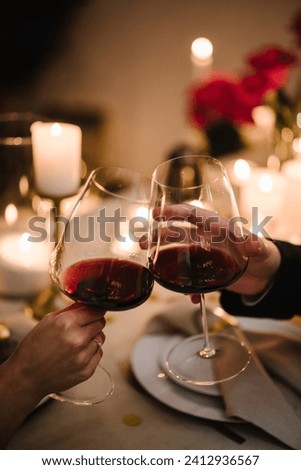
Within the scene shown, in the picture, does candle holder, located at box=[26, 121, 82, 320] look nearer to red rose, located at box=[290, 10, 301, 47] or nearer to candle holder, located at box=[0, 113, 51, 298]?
candle holder, located at box=[0, 113, 51, 298]

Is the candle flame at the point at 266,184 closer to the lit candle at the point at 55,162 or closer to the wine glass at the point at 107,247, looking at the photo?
the lit candle at the point at 55,162

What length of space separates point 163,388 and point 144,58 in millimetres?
2180

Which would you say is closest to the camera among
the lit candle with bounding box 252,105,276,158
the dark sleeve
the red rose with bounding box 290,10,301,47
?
the dark sleeve

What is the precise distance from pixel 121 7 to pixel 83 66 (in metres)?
0.36

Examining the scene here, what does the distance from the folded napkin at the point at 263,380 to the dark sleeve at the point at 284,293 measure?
0.04 m

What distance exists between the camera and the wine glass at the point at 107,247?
0.65 metres

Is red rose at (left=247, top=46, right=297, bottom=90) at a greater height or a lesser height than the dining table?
greater

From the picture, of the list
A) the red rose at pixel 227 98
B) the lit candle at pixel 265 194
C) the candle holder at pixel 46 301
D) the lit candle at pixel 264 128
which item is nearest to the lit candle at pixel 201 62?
the lit candle at pixel 264 128

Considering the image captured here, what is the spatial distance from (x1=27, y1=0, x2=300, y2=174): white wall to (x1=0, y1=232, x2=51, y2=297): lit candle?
5.20 ft

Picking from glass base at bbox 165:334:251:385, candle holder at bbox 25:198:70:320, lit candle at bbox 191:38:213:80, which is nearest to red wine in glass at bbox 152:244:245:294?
glass base at bbox 165:334:251:385

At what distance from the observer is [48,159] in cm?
98

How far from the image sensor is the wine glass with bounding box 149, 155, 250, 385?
0.67 meters

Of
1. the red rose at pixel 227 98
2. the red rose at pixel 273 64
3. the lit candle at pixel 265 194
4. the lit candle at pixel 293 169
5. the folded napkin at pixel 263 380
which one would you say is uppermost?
the red rose at pixel 273 64

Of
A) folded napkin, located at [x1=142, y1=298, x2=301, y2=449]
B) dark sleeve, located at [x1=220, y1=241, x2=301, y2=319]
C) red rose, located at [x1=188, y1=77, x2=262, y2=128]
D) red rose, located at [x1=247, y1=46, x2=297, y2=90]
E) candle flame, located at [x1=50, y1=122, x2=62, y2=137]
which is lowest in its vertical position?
folded napkin, located at [x1=142, y1=298, x2=301, y2=449]
